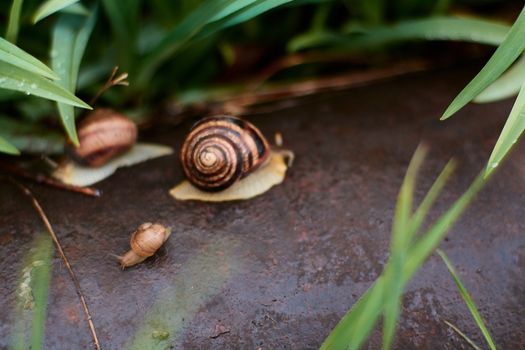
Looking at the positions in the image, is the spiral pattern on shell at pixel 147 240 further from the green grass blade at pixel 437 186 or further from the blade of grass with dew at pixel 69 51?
the green grass blade at pixel 437 186

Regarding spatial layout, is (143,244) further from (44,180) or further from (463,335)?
(463,335)

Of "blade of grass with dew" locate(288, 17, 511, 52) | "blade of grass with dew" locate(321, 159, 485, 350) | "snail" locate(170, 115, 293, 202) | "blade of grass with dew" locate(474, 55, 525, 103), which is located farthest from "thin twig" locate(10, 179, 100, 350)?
"blade of grass with dew" locate(474, 55, 525, 103)

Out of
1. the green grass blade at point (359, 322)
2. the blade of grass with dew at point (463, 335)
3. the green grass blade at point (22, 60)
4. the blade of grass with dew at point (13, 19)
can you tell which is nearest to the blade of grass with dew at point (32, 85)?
the green grass blade at point (22, 60)

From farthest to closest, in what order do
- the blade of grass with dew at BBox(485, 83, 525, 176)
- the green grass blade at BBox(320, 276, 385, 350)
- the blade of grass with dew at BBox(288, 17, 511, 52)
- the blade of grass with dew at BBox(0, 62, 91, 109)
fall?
1. the blade of grass with dew at BBox(288, 17, 511, 52)
2. the blade of grass with dew at BBox(0, 62, 91, 109)
3. the blade of grass with dew at BBox(485, 83, 525, 176)
4. the green grass blade at BBox(320, 276, 385, 350)

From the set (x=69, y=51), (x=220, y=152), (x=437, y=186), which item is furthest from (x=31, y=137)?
(x=437, y=186)

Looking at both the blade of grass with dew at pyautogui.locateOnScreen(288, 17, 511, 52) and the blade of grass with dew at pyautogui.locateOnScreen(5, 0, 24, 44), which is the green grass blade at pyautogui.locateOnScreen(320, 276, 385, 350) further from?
the blade of grass with dew at pyautogui.locateOnScreen(5, 0, 24, 44)
